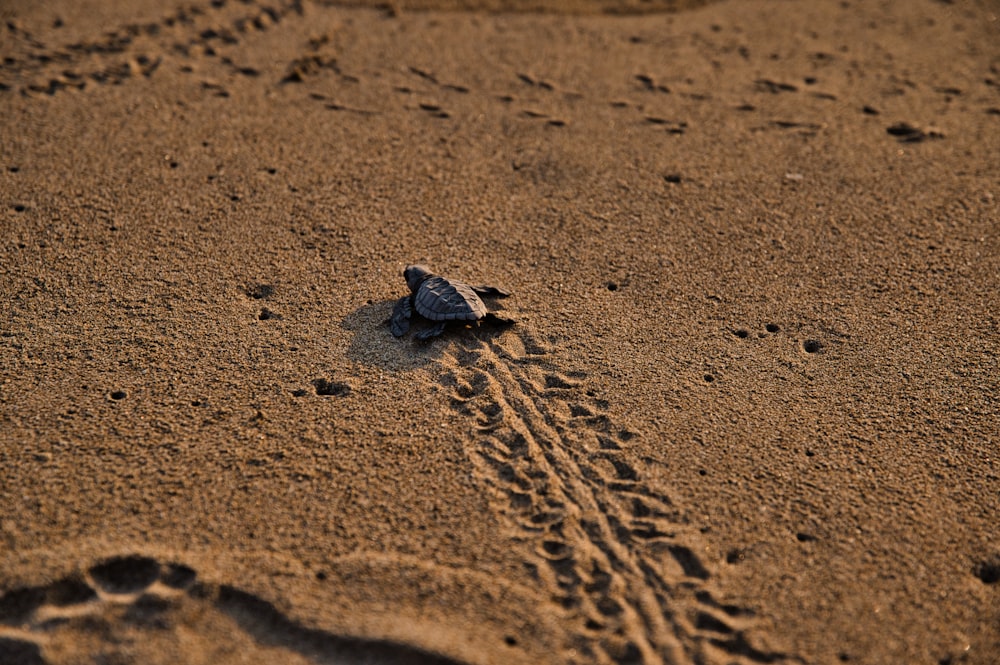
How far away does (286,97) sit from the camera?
5.55 meters

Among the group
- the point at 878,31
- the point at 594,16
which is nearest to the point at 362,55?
the point at 594,16

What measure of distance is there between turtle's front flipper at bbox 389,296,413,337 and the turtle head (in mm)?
76

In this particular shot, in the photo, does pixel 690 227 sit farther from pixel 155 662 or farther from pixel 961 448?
pixel 155 662

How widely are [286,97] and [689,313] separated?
10.3ft

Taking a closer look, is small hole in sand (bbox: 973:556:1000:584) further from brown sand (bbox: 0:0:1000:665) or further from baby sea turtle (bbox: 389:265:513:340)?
baby sea turtle (bbox: 389:265:513:340)

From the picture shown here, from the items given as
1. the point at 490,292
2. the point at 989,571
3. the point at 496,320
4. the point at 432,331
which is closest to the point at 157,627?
the point at 432,331

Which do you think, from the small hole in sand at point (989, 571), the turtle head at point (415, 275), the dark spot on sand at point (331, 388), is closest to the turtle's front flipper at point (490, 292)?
the turtle head at point (415, 275)

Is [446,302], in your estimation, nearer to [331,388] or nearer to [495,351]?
[495,351]

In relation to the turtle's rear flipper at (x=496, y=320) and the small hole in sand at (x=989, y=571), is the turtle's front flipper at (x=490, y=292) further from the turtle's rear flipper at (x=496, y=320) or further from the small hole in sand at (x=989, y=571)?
the small hole in sand at (x=989, y=571)

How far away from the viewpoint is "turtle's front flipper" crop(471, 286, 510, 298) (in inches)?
158

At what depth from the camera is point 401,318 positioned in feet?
12.7

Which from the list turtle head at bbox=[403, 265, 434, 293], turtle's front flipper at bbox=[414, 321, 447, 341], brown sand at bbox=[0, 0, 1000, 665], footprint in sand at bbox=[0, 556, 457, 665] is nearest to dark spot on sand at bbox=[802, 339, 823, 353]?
brown sand at bbox=[0, 0, 1000, 665]

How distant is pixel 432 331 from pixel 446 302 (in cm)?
16

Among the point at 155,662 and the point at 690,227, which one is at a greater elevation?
the point at 690,227
